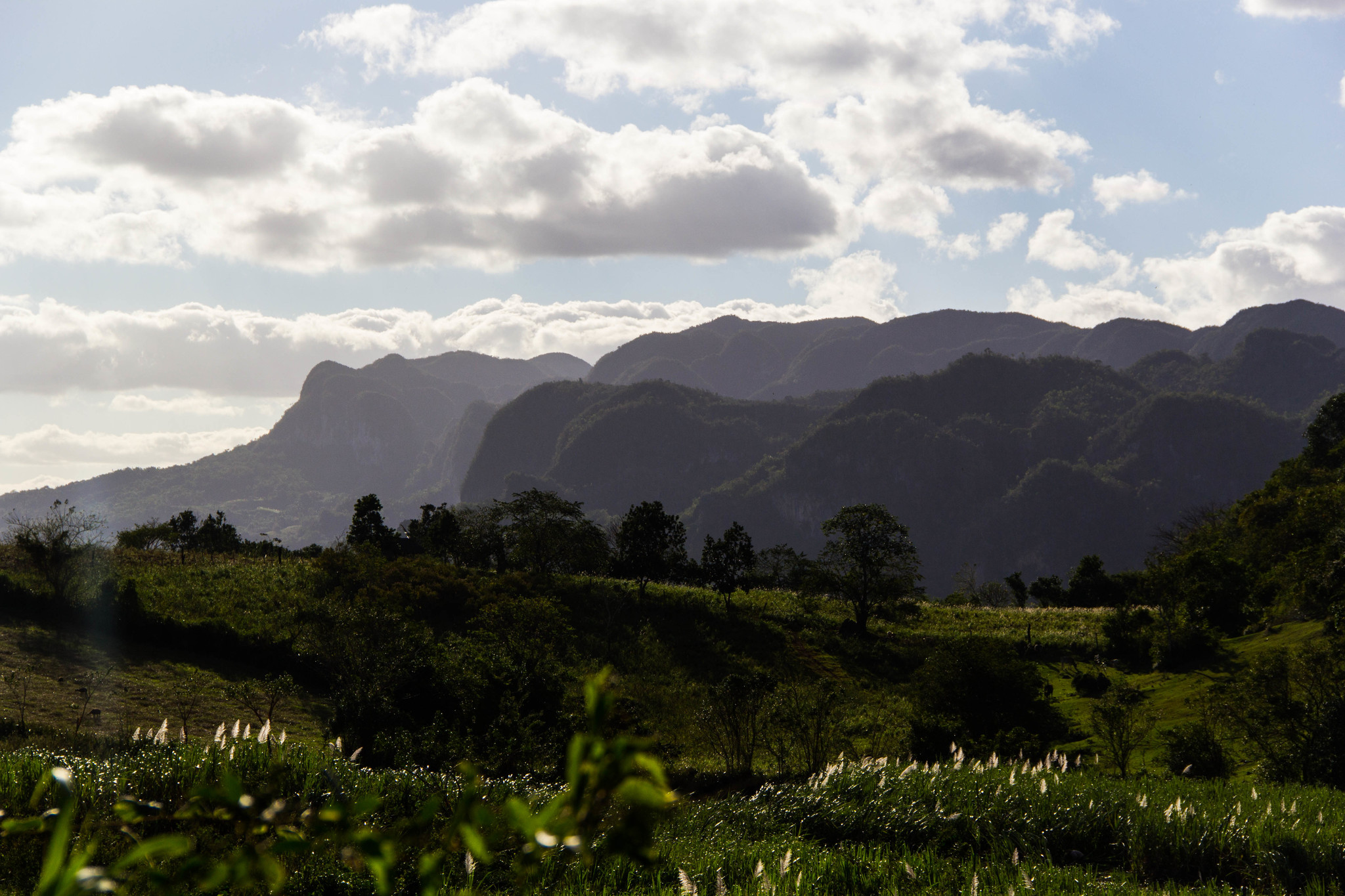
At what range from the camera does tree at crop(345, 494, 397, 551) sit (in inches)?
2972

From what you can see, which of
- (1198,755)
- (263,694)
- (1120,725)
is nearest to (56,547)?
(263,694)

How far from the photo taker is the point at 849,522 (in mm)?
60344

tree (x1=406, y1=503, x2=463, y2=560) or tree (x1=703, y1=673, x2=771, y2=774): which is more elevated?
tree (x1=406, y1=503, x2=463, y2=560)

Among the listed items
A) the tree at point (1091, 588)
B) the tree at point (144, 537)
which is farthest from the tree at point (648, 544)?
the tree at point (144, 537)

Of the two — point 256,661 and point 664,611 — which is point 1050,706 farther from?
point 256,661

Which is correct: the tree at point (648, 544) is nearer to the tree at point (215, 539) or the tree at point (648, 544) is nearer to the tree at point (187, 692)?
the tree at point (187, 692)

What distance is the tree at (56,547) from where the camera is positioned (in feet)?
128

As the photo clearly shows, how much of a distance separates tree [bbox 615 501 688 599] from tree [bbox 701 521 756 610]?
3.91 meters

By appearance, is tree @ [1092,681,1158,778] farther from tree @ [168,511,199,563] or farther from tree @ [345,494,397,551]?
tree @ [345,494,397,551]

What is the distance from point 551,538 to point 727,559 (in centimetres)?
1484

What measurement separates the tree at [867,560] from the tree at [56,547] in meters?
46.3

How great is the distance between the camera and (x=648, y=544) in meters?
67.8

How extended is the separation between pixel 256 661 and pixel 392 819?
3306 centimetres

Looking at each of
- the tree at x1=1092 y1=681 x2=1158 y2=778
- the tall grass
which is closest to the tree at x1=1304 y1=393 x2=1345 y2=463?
the tree at x1=1092 y1=681 x2=1158 y2=778
